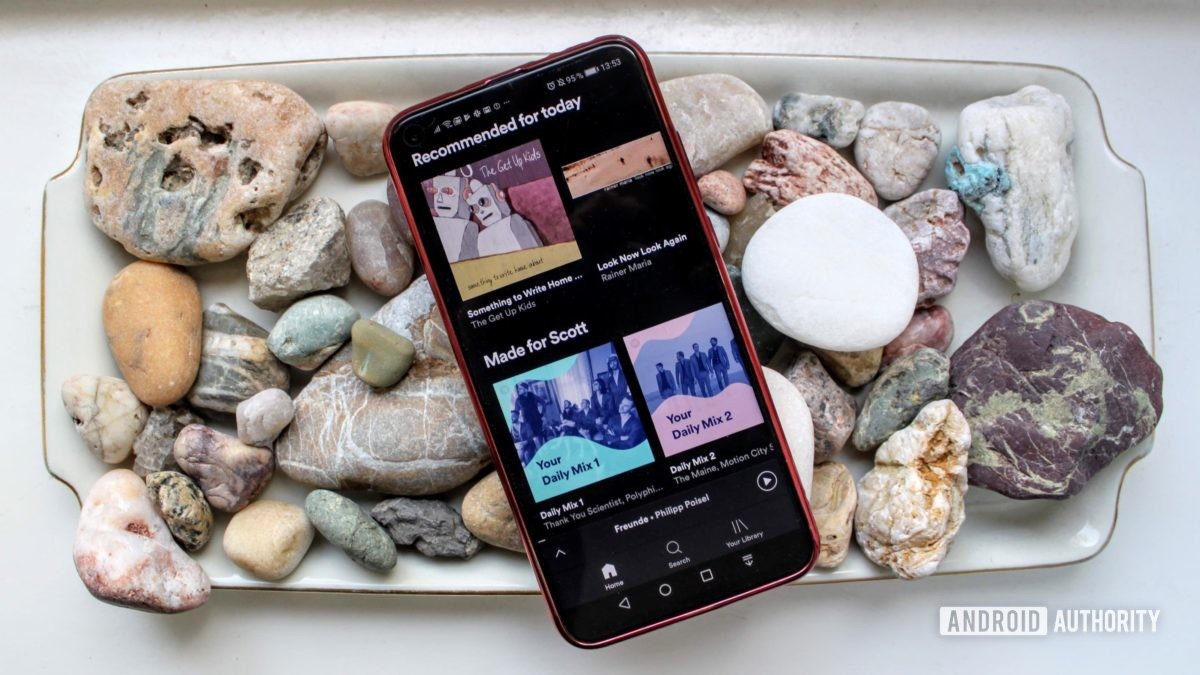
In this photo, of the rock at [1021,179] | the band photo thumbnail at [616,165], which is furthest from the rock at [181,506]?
the rock at [1021,179]

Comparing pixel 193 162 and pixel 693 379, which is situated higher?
pixel 193 162

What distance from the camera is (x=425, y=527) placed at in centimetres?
Result: 58

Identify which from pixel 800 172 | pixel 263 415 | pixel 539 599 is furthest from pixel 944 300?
pixel 263 415

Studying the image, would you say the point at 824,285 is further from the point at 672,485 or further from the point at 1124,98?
the point at 1124,98

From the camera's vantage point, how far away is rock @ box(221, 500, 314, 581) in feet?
1.87

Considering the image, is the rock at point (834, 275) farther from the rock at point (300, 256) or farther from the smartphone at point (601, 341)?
the rock at point (300, 256)

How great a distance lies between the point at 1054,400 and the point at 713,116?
29 cm

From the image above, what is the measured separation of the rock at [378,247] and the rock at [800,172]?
0.24 m

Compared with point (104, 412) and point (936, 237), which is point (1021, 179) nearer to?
point (936, 237)

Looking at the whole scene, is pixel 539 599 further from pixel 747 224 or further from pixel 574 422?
pixel 747 224

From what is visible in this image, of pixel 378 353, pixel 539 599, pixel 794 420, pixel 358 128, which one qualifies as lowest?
pixel 539 599

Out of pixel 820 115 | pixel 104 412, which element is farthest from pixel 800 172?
pixel 104 412

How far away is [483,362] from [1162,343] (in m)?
0.49

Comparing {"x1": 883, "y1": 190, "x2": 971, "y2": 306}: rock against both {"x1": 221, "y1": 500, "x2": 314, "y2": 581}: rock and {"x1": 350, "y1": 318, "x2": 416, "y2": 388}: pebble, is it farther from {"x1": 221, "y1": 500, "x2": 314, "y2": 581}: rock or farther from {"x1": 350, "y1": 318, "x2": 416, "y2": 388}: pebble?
{"x1": 221, "y1": 500, "x2": 314, "y2": 581}: rock
